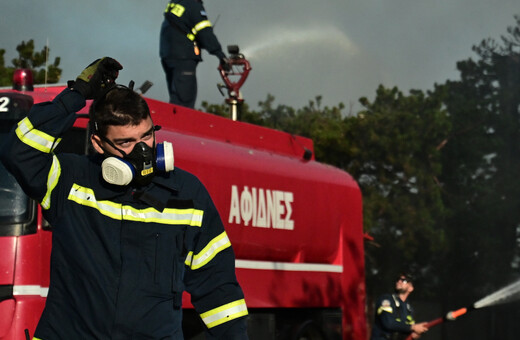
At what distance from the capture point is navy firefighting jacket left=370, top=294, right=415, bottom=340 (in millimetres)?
11539

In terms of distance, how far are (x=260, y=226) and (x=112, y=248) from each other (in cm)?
577

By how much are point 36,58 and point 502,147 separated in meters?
14.5

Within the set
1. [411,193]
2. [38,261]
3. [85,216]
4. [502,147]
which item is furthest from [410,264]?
[85,216]

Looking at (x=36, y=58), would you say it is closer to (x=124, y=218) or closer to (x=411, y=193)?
(x=411, y=193)

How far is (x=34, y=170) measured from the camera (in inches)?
145

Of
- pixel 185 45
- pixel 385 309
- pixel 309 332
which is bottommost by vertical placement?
pixel 309 332

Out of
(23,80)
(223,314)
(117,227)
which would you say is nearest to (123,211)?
(117,227)

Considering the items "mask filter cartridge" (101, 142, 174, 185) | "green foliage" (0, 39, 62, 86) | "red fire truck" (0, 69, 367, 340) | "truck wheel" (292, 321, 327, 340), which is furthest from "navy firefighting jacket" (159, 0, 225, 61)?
"green foliage" (0, 39, 62, 86)

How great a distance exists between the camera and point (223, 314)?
153 inches

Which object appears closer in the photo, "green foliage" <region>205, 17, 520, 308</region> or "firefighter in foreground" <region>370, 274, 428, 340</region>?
"firefighter in foreground" <region>370, 274, 428, 340</region>

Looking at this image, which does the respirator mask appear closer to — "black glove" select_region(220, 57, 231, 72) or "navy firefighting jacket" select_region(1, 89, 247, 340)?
"navy firefighting jacket" select_region(1, 89, 247, 340)

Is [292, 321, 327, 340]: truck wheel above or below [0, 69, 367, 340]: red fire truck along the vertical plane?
below

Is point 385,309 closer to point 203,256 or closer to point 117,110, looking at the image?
point 203,256

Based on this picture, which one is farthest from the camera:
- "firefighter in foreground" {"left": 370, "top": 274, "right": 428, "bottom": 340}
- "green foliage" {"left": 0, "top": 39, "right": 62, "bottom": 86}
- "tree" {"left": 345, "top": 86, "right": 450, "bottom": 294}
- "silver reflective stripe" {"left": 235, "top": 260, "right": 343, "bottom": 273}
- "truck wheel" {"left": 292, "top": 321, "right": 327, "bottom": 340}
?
"tree" {"left": 345, "top": 86, "right": 450, "bottom": 294}
